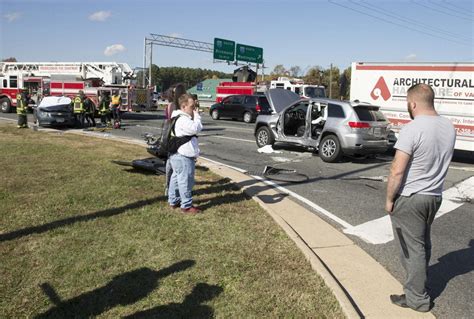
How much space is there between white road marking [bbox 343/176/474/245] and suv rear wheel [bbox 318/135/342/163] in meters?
3.34

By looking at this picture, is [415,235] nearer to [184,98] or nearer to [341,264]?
[341,264]

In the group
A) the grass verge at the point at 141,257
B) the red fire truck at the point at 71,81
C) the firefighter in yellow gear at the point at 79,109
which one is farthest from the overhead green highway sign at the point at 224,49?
the grass verge at the point at 141,257

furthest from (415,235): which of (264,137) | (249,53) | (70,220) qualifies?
(249,53)

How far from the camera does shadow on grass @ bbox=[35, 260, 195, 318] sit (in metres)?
3.65

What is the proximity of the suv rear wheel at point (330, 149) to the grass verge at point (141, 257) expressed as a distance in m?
4.72

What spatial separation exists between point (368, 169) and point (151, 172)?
5.38 meters

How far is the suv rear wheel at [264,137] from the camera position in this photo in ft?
45.9

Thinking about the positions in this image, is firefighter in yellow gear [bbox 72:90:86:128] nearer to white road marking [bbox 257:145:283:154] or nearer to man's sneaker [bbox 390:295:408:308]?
white road marking [bbox 257:145:283:154]

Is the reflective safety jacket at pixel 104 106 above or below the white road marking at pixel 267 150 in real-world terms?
above

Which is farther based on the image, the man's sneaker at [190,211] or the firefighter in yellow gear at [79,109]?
the firefighter in yellow gear at [79,109]

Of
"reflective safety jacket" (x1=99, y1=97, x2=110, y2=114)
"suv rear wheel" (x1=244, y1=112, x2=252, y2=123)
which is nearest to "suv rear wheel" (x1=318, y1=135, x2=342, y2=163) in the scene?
"reflective safety jacket" (x1=99, y1=97, x2=110, y2=114)

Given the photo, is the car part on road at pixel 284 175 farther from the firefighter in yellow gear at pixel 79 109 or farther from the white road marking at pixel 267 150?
the firefighter in yellow gear at pixel 79 109

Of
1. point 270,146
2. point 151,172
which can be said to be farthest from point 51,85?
point 151,172

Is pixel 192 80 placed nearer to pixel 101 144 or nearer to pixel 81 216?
pixel 101 144
